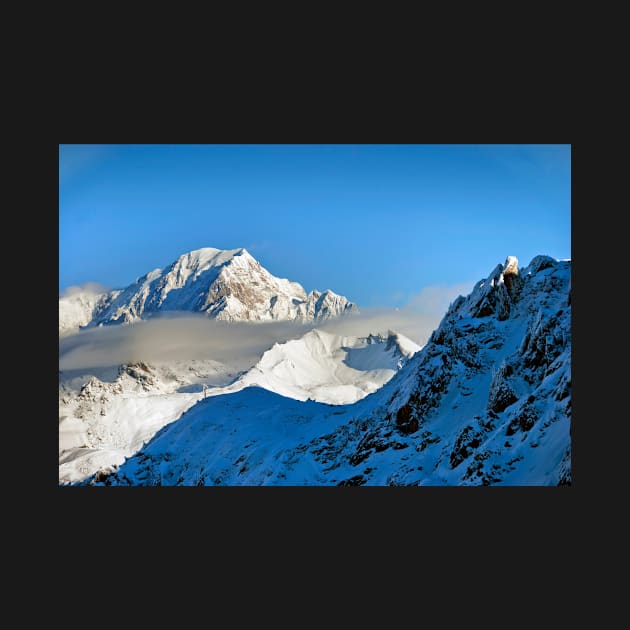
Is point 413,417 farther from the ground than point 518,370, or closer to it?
closer to it

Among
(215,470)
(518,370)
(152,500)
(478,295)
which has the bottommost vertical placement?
(215,470)

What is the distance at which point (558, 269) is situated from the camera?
66625 mm

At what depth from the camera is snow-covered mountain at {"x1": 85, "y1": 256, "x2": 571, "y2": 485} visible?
43.1 metres

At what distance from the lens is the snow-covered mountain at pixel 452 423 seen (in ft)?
141

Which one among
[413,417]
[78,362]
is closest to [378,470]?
[413,417]

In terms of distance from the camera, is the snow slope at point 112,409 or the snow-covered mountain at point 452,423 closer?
the snow-covered mountain at point 452,423

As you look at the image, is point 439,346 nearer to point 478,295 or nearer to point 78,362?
point 478,295

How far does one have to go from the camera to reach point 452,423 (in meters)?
60.4

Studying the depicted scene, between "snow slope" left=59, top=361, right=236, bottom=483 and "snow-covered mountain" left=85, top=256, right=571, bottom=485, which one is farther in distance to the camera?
"snow slope" left=59, top=361, right=236, bottom=483

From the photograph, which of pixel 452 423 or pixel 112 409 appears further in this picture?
pixel 112 409

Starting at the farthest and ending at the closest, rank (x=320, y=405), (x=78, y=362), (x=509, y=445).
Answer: (x=78, y=362), (x=320, y=405), (x=509, y=445)

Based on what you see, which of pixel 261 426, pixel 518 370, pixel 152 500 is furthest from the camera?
pixel 261 426

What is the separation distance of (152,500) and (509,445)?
23831mm

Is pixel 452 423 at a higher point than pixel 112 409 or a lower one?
higher
